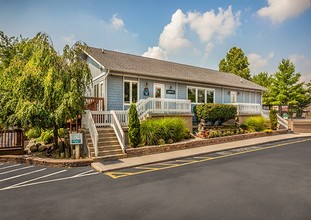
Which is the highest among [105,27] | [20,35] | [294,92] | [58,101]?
[20,35]

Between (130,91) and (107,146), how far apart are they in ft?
17.9

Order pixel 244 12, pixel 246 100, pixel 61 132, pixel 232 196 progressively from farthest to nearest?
pixel 246 100, pixel 244 12, pixel 61 132, pixel 232 196

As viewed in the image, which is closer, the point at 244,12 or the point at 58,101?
the point at 58,101

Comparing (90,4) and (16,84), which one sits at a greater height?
(90,4)

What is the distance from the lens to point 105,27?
1527 cm


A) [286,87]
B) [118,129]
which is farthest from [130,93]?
[286,87]

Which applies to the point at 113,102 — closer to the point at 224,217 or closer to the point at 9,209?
the point at 9,209

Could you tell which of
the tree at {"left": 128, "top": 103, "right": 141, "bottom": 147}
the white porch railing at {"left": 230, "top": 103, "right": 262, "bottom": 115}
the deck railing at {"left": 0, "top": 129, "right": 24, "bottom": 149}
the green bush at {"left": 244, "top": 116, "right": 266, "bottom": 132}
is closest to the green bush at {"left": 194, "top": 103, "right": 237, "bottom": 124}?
the white porch railing at {"left": 230, "top": 103, "right": 262, "bottom": 115}

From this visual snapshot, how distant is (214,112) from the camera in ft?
49.6

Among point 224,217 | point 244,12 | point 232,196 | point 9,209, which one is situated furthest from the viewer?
point 244,12

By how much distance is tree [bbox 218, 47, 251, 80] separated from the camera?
3841 cm

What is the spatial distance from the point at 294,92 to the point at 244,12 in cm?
2494

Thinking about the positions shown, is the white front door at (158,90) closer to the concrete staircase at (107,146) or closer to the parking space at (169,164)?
the concrete staircase at (107,146)

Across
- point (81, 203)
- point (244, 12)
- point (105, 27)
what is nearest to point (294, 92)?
point (244, 12)
